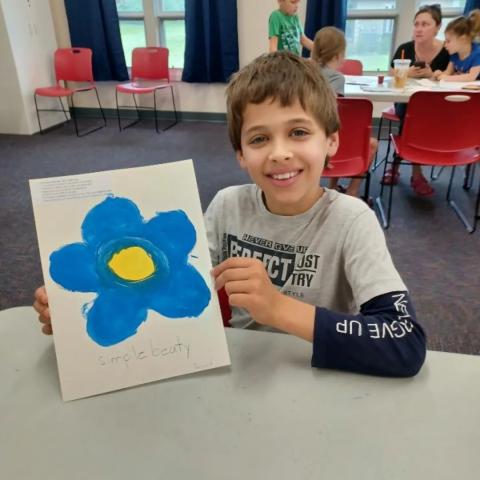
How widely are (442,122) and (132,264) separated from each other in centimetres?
237

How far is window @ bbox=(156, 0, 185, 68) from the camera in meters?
→ 5.26

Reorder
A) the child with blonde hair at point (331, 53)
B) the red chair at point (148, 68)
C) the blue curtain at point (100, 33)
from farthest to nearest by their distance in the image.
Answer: the blue curtain at point (100, 33)
the red chair at point (148, 68)
the child with blonde hair at point (331, 53)

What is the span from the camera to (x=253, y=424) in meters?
0.62

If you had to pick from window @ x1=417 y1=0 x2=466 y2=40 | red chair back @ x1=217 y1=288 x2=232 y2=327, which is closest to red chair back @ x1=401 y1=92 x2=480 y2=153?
red chair back @ x1=217 y1=288 x2=232 y2=327

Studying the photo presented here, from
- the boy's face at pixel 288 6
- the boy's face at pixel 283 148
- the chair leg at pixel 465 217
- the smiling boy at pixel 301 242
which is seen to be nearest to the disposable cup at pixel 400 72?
the chair leg at pixel 465 217

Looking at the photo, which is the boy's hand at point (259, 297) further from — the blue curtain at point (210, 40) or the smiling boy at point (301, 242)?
the blue curtain at point (210, 40)

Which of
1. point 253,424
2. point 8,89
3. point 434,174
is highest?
point 253,424

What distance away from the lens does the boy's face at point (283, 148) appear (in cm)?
89

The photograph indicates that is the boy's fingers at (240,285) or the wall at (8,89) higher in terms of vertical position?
the boy's fingers at (240,285)

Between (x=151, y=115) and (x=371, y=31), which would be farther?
(x=151, y=115)

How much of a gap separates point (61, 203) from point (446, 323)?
1.84 meters

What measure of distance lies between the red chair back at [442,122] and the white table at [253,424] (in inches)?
82.7

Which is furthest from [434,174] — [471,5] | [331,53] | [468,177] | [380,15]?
[380,15]

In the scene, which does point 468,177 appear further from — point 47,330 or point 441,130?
point 47,330
